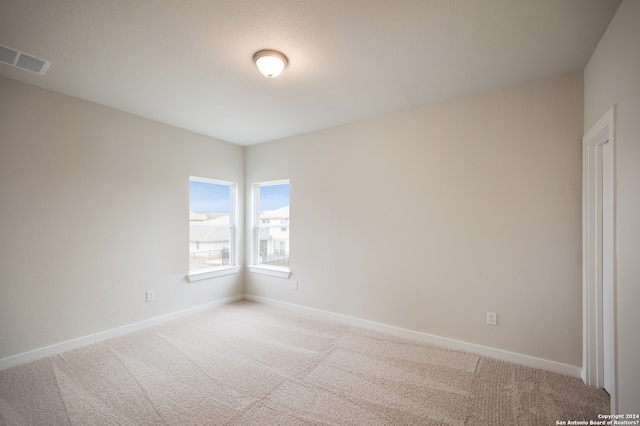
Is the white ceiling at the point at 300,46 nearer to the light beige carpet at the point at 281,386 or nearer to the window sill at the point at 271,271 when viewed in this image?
the window sill at the point at 271,271

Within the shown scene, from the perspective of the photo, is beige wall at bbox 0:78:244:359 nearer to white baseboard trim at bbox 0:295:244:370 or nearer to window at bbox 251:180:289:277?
white baseboard trim at bbox 0:295:244:370

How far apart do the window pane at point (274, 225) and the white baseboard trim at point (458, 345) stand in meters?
0.91

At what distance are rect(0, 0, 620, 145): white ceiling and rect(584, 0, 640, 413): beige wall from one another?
268 mm

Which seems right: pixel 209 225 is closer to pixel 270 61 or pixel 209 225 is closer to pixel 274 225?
pixel 274 225

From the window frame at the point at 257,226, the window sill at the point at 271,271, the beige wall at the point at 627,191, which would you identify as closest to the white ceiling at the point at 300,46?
the beige wall at the point at 627,191

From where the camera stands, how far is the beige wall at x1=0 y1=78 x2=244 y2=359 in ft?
8.50

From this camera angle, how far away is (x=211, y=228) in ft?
14.6

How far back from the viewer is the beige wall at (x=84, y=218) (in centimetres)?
259

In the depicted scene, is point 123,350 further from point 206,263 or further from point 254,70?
point 254,70

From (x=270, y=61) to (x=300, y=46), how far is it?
0.26 metres

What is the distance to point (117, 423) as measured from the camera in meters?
1.86

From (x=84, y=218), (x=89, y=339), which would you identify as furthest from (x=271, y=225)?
(x=89, y=339)

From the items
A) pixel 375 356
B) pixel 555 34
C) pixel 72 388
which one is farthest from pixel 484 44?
pixel 72 388

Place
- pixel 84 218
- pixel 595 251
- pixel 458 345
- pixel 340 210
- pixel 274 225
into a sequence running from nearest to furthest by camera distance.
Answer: pixel 595 251 < pixel 458 345 < pixel 84 218 < pixel 340 210 < pixel 274 225
